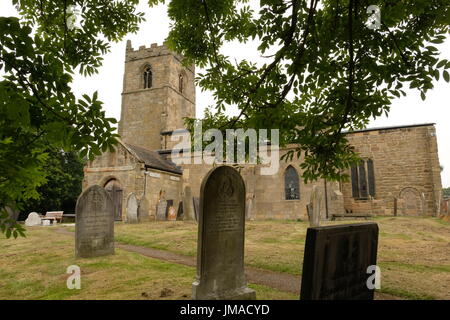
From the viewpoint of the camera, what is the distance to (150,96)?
3350 centimetres

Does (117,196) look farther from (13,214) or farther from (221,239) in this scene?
(221,239)

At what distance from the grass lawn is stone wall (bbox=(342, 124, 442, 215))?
1085 cm

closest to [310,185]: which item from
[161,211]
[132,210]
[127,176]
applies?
[161,211]

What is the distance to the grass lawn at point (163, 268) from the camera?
15.1 feet

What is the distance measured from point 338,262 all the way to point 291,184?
17249mm

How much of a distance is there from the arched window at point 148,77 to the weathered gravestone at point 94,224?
28874 mm

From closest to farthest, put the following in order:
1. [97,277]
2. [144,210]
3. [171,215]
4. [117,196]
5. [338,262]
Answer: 1. [338,262]
2. [97,277]
3. [144,210]
4. [171,215]
5. [117,196]

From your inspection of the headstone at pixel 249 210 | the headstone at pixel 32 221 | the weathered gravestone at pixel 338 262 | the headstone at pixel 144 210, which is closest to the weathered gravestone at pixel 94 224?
the weathered gravestone at pixel 338 262

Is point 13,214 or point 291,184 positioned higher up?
point 291,184

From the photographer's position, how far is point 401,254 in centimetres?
734

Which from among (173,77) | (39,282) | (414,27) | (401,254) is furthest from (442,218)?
(173,77)

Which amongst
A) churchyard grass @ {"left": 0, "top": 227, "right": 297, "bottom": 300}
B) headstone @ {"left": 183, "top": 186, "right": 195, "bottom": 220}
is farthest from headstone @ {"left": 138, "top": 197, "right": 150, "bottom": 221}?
churchyard grass @ {"left": 0, "top": 227, "right": 297, "bottom": 300}

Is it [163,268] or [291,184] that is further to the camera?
[291,184]

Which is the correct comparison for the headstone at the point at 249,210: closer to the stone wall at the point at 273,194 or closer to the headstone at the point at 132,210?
the stone wall at the point at 273,194
